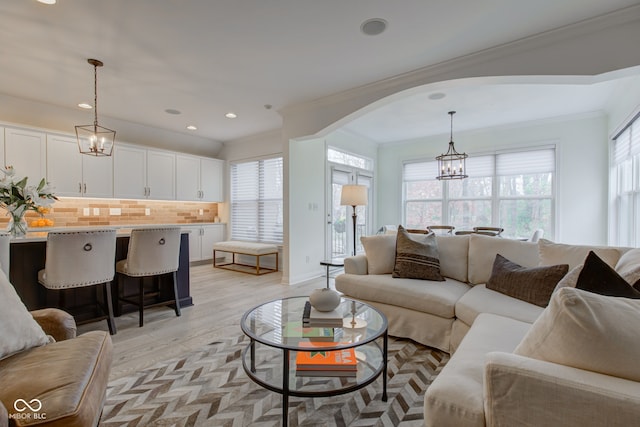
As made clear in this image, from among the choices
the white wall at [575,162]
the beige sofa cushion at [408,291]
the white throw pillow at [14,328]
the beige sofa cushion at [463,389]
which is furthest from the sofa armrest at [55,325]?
the white wall at [575,162]

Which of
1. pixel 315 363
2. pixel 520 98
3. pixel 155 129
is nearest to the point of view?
pixel 315 363

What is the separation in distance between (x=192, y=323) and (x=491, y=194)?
5621 mm

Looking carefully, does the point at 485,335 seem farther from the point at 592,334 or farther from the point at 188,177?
the point at 188,177

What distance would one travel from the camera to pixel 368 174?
6.72 meters

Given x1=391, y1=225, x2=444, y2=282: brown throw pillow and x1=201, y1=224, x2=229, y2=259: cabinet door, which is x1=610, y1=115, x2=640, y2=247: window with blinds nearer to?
x1=391, y1=225, x2=444, y2=282: brown throw pillow

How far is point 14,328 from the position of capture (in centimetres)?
127

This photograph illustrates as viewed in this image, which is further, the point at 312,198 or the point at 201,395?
the point at 312,198

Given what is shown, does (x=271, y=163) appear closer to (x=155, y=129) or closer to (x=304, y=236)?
(x=304, y=236)

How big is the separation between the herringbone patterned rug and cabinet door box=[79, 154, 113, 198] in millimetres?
3956

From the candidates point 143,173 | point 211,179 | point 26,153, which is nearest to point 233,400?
point 26,153

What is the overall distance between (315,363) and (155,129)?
222 inches

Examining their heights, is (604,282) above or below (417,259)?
above

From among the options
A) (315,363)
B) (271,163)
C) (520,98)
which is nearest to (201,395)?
(315,363)

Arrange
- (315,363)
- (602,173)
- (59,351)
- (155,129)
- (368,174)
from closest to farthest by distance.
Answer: (59,351) < (315,363) < (602,173) < (155,129) < (368,174)
